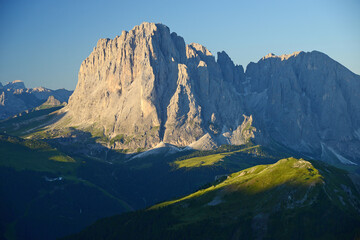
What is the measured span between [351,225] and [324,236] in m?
10.7

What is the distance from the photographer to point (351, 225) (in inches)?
7849

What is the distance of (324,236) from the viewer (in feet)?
654
